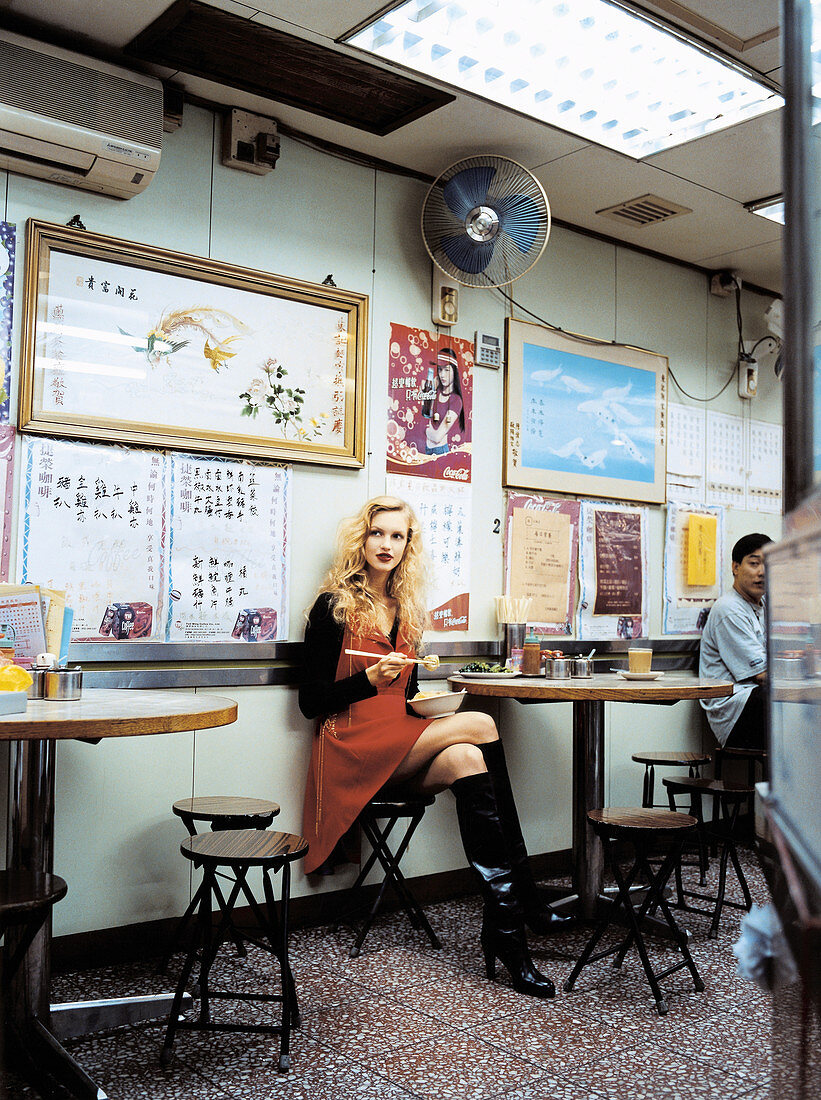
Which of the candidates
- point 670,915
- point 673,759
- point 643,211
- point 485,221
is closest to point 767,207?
point 643,211

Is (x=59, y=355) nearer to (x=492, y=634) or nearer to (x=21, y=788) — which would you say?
(x=21, y=788)

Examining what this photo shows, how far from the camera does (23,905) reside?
Answer: 1.94 metres

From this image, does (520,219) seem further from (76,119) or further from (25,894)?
(25,894)

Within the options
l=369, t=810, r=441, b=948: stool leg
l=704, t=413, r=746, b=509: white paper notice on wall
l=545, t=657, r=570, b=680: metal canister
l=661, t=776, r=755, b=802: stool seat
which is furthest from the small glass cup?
l=704, t=413, r=746, b=509: white paper notice on wall

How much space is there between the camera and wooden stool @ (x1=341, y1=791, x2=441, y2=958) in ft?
10.5

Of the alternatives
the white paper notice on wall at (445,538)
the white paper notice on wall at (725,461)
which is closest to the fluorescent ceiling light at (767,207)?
the white paper notice on wall at (725,461)

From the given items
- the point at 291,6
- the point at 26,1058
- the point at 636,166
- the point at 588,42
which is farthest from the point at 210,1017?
the point at 636,166

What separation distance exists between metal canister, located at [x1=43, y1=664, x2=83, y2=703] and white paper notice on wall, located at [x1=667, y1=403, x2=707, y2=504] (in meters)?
3.38

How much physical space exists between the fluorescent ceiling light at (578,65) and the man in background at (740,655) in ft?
6.81

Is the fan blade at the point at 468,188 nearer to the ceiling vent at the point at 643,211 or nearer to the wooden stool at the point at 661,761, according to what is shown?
the ceiling vent at the point at 643,211

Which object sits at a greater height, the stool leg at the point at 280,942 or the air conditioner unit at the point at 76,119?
the air conditioner unit at the point at 76,119

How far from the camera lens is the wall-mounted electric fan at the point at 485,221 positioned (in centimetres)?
368

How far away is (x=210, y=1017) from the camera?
259 centimetres

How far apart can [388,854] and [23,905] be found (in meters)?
1.57
